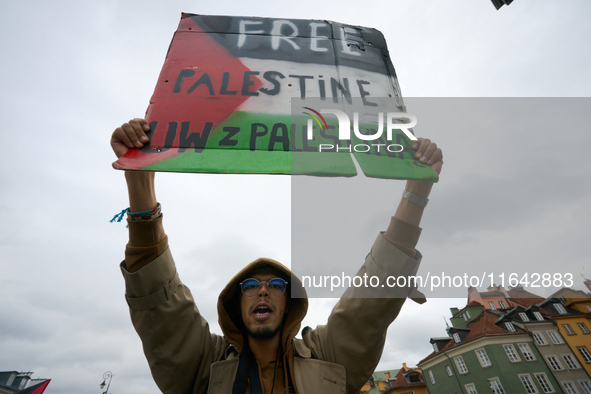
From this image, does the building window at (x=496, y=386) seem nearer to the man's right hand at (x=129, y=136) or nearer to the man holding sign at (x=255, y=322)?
the man holding sign at (x=255, y=322)

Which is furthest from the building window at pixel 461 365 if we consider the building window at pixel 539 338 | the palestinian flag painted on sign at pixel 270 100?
the palestinian flag painted on sign at pixel 270 100

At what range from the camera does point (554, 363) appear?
2139 cm

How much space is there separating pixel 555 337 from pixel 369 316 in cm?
3086

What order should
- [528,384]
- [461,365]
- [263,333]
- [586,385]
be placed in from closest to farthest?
[263,333], [528,384], [586,385], [461,365]

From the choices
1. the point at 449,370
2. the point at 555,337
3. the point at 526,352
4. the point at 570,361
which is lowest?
the point at 570,361

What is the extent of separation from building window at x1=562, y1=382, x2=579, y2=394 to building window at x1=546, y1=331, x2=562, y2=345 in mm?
2873

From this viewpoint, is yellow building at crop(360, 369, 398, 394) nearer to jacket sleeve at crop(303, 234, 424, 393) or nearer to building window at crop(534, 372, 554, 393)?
building window at crop(534, 372, 554, 393)

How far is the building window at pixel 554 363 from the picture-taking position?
830 inches

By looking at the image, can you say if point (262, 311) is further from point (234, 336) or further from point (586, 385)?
point (586, 385)

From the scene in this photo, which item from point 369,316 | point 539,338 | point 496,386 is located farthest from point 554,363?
point 369,316

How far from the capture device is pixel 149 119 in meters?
1.69

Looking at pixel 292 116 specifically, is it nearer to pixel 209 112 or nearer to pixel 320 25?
pixel 209 112

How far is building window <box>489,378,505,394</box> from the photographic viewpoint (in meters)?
20.2

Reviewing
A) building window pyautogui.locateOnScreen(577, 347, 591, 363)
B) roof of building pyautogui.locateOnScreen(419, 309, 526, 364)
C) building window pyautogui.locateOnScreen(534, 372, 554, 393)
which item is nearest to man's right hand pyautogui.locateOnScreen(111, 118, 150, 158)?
roof of building pyautogui.locateOnScreen(419, 309, 526, 364)
